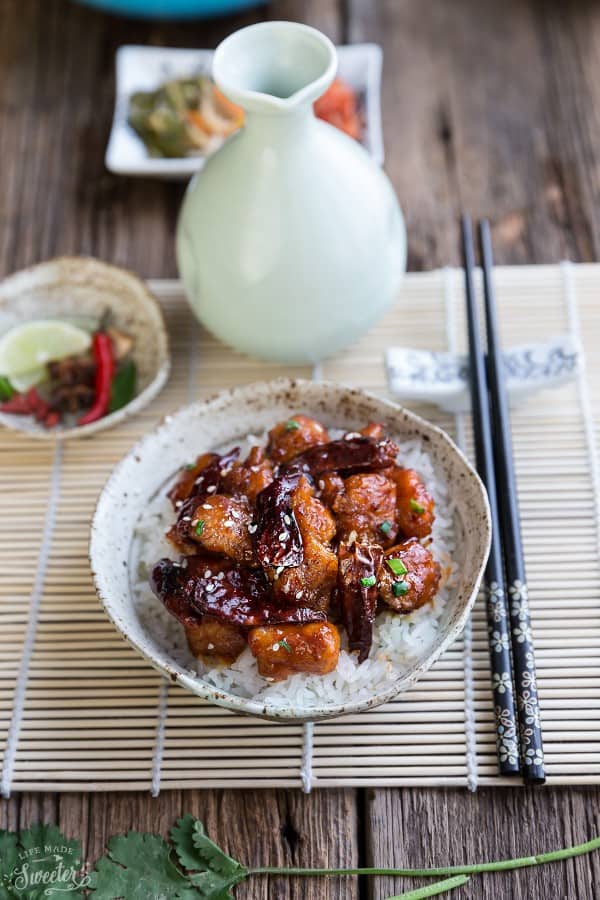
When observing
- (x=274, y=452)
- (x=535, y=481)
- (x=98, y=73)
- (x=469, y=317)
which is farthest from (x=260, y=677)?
(x=98, y=73)

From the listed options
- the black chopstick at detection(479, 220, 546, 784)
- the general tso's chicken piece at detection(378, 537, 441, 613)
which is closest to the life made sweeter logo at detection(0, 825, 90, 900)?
the general tso's chicken piece at detection(378, 537, 441, 613)

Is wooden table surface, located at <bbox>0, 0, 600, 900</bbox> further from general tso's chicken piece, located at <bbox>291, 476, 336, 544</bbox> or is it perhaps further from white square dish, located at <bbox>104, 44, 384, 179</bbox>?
general tso's chicken piece, located at <bbox>291, 476, 336, 544</bbox>

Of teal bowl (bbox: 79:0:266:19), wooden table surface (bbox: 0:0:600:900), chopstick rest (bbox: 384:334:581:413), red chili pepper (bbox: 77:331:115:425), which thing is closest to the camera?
Answer: chopstick rest (bbox: 384:334:581:413)

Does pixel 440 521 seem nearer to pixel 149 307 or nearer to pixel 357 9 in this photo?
pixel 149 307

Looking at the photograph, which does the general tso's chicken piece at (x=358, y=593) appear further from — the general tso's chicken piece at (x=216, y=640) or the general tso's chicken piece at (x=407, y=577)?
the general tso's chicken piece at (x=216, y=640)

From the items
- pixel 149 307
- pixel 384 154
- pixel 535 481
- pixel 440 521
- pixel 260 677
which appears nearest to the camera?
pixel 260 677

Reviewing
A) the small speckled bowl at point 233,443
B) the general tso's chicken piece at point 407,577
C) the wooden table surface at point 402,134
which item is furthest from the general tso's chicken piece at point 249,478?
the wooden table surface at point 402,134
